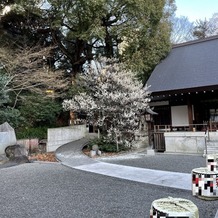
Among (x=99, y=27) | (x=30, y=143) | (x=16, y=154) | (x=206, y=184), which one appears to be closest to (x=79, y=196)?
(x=206, y=184)

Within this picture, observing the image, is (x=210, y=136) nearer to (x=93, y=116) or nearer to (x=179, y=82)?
(x=179, y=82)

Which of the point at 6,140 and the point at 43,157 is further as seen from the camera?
the point at 6,140

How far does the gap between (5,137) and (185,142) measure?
28.1ft

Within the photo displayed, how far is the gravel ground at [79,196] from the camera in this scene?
15.4ft

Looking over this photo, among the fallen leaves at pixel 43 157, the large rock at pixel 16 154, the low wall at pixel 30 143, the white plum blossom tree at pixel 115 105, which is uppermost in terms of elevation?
the white plum blossom tree at pixel 115 105

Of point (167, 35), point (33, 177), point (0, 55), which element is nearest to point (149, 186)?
point (33, 177)

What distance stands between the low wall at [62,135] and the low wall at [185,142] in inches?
232

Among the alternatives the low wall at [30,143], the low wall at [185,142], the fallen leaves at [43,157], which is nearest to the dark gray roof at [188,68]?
the low wall at [185,142]

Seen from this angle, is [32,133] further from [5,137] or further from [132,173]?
[132,173]

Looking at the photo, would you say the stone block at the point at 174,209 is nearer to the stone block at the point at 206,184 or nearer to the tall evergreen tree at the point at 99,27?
the stone block at the point at 206,184

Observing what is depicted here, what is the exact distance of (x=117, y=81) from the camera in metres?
12.6

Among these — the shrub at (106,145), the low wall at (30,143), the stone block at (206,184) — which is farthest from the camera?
the low wall at (30,143)

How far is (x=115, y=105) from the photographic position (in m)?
12.2

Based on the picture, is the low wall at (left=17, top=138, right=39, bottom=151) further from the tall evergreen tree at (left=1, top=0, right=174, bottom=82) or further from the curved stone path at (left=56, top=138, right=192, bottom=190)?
the tall evergreen tree at (left=1, top=0, right=174, bottom=82)
